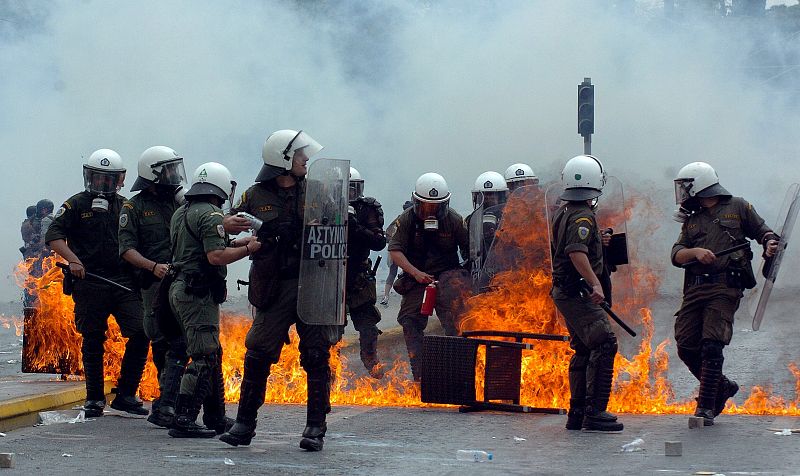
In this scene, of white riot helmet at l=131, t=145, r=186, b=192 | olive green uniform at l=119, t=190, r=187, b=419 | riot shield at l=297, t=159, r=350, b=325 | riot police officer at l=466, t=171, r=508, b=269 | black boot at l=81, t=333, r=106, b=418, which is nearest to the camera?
riot shield at l=297, t=159, r=350, b=325

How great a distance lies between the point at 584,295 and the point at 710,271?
0.90m

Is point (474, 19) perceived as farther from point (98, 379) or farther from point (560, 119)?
point (98, 379)

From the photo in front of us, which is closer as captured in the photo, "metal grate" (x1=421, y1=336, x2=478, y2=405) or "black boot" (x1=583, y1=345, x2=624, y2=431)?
"black boot" (x1=583, y1=345, x2=624, y2=431)

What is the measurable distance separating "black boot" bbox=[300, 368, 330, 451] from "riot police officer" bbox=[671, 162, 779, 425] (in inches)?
101

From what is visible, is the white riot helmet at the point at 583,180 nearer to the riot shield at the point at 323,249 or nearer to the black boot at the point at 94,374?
the riot shield at the point at 323,249

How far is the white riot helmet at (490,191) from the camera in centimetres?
1109

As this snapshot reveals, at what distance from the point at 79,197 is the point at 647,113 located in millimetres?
14353

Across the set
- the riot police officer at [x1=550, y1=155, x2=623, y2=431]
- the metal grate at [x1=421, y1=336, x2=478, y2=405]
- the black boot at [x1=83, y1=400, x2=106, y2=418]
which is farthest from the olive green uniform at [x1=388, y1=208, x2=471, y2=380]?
the black boot at [x1=83, y1=400, x2=106, y2=418]

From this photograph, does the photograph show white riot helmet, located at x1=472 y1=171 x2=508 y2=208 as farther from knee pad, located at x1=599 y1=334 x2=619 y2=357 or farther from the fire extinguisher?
knee pad, located at x1=599 y1=334 x2=619 y2=357

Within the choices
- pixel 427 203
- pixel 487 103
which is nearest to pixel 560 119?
pixel 487 103

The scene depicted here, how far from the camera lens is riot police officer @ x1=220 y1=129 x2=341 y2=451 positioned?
22.8ft

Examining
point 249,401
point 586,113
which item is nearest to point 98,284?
point 249,401

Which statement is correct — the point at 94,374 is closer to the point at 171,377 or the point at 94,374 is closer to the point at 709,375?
the point at 171,377

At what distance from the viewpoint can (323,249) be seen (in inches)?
272
